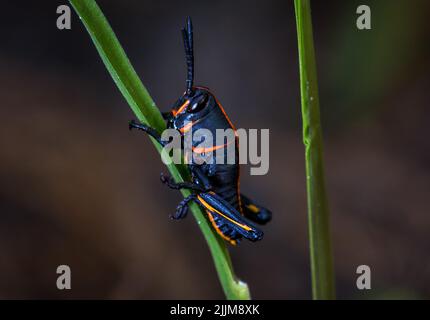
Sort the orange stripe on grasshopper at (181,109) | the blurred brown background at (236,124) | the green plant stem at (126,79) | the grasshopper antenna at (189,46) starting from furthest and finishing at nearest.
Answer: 1. the blurred brown background at (236,124)
2. the orange stripe on grasshopper at (181,109)
3. the grasshopper antenna at (189,46)
4. the green plant stem at (126,79)

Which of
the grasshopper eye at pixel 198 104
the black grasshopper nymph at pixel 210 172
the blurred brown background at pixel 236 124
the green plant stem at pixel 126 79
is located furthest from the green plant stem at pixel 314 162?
the blurred brown background at pixel 236 124

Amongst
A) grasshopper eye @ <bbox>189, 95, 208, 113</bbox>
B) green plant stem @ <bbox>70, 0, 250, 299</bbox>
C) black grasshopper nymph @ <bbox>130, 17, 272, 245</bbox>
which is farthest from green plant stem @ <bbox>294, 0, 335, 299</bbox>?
grasshopper eye @ <bbox>189, 95, 208, 113</bbox>

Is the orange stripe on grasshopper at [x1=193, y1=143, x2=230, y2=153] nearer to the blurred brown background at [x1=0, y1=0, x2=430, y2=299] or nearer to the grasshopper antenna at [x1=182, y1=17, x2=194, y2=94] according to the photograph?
the grasshopper antenna at [x1=182, y1=17, x2=194, y2=94]

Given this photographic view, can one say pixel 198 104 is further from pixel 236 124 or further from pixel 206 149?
pixel 236 124

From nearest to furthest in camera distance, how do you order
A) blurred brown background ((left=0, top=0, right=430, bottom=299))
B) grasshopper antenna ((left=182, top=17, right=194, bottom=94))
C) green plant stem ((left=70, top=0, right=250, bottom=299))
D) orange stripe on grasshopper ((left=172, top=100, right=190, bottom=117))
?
green plant stem ((left=70, top=0, right=250, bottom=299)) → grasshopper antenna ((left=182, top=17, right=194, bottom=94)) → orange stripe on grasshopper ((left=172, top=100, right=190, bottom=117)) → blurred brown background ((left=0, top=0, right=430, bottom=299))

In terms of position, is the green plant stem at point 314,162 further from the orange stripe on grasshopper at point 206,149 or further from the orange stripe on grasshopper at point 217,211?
the orange stripe on grasshopper at point 206,149

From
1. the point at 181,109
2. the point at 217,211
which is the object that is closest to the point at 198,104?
the point at 181,109
